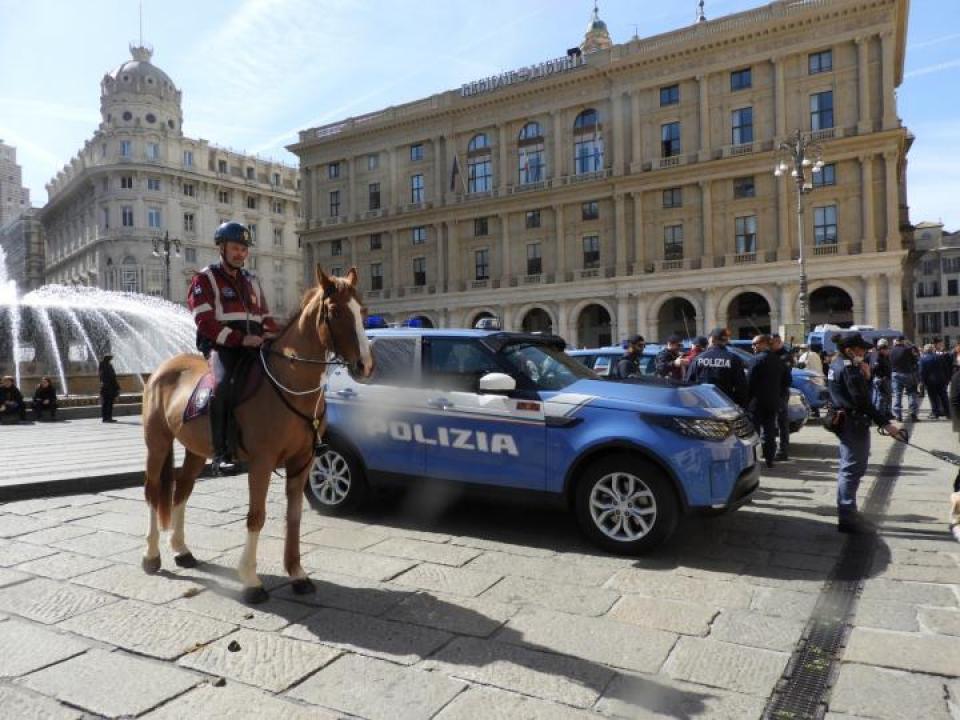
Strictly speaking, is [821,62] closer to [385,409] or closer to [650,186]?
[650,186]

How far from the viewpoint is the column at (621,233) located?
45.2 metres

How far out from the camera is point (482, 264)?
171 ft

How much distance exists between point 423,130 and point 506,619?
53.9 metres

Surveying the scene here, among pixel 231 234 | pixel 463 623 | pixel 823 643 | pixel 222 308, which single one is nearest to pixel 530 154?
pixel 231 234

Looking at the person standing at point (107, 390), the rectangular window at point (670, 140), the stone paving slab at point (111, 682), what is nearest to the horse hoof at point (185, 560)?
the stone paving slab at point (111, 682)

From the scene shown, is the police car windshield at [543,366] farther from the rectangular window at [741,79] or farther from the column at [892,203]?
the rectangular window at [741,79]

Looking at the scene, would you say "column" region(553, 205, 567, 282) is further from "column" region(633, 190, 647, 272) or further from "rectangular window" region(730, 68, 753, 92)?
"rectangular window" region(730, 68, 753, 92)

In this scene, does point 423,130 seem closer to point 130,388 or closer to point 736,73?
point 736,73

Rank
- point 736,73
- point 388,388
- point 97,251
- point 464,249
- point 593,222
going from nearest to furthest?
point 388,388, point 736,73, point 593,222, point 464,249, point 97,251

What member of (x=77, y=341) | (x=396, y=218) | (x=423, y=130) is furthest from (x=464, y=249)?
(x=77, y=341)

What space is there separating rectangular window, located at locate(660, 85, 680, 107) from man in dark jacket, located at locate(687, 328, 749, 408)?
39525 millimetres

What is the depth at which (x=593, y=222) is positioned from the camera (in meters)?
46.9

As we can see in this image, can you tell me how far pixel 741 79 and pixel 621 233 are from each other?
39.1 ft

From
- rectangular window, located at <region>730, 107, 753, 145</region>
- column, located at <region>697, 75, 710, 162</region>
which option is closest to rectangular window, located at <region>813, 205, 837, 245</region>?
rectangular window, located at <region>730, 107, 753, 145</region>
